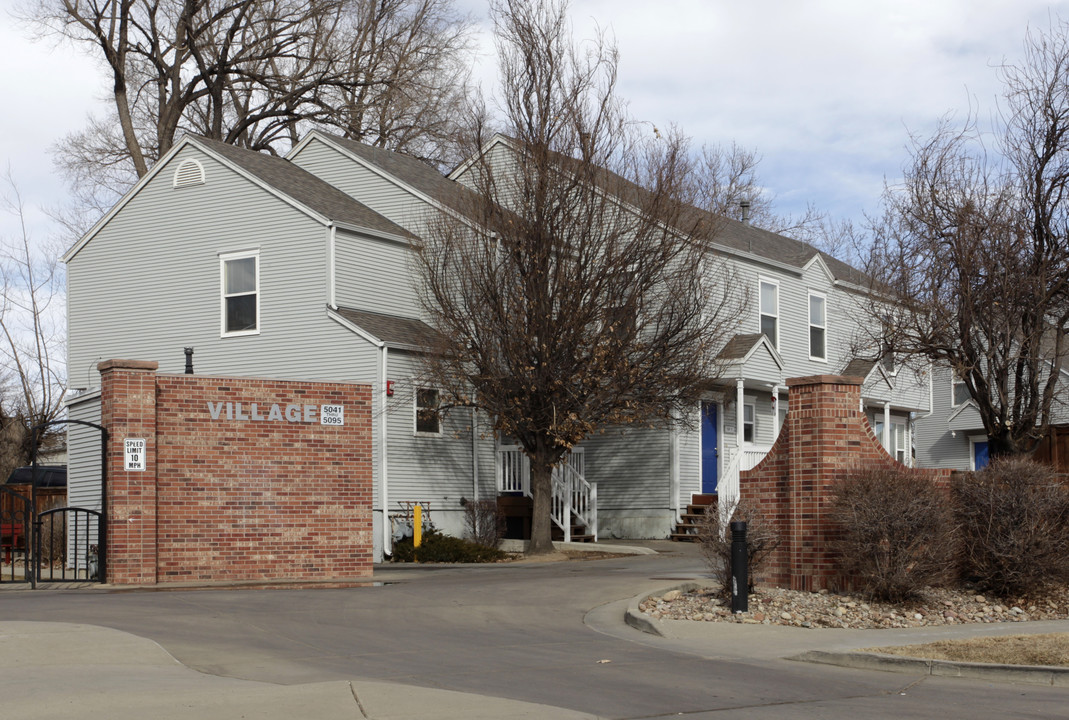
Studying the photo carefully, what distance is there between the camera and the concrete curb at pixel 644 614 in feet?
40.0

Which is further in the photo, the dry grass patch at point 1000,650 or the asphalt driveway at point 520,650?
the dry grass patch at point 1000,650

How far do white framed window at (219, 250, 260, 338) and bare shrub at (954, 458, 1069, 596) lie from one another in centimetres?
1622

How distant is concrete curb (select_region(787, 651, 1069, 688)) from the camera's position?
9405 mm

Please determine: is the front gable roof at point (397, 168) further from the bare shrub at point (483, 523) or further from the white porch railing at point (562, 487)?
the bare shrub at point (483, 523)

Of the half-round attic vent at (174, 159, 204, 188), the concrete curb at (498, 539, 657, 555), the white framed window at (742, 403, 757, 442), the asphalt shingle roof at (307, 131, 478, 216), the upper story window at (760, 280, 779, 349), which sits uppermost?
the asphalt shingle roof at (307, 131, 478, 216)

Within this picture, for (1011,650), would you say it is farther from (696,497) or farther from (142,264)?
(142,264)

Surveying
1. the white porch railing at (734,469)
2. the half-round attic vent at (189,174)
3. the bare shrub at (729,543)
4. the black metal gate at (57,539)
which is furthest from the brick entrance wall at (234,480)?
the half-round attic vent at (189,174)

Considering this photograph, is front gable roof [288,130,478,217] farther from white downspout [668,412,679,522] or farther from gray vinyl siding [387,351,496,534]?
white downspout [668,412,679,522]

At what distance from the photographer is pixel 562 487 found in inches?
1008

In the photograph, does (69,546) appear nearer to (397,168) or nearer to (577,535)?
(577,535)

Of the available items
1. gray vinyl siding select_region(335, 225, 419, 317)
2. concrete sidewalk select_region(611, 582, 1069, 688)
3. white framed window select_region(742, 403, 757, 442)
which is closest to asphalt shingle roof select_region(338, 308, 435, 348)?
gray vinyl siding select_region(335, 225, 419, 317)

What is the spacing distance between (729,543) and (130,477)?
28.0ft

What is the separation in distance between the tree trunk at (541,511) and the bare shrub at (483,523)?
4.16 ft

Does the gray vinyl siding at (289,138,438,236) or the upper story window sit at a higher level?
the gray vinyl siding at (289,138,438,236)
